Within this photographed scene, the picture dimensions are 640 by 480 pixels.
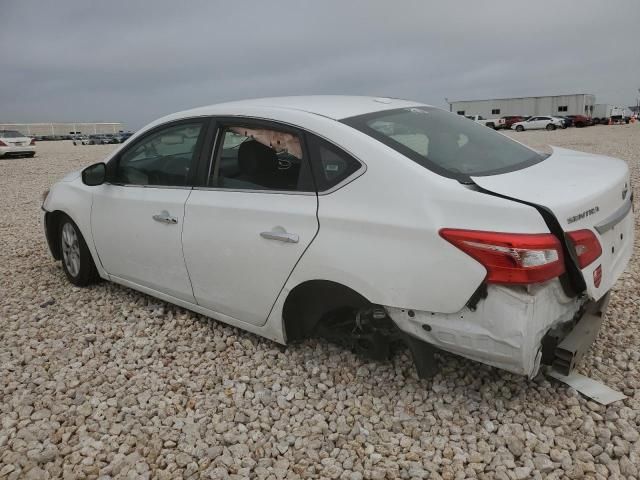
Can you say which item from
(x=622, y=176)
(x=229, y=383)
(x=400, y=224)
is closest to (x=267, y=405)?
(x=229, y=383)

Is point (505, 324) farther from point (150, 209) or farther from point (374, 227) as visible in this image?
point (150, 209)

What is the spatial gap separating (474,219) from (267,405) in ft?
4.81

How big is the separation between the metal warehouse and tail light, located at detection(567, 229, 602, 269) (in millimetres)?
56122

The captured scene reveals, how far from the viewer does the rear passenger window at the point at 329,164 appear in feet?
8.09

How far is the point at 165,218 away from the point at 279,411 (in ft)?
4.75

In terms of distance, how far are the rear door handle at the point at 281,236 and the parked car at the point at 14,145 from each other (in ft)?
73.1

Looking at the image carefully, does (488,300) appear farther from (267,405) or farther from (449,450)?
(267,405)

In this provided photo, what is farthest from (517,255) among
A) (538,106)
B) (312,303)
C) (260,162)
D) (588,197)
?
(538,106)

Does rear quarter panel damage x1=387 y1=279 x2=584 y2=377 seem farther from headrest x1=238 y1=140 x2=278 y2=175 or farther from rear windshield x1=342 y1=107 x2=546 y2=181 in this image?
headrest x1=238 y1=140 x2=278 y2=175

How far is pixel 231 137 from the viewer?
3039 mm

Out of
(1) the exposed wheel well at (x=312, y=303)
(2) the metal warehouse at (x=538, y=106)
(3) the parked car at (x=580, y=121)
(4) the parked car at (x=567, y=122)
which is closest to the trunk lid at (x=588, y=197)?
(1) the exposed wheel well at (x=312, y=303)

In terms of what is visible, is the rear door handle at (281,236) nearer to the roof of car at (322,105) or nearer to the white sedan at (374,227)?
the white sedan at (374,227)

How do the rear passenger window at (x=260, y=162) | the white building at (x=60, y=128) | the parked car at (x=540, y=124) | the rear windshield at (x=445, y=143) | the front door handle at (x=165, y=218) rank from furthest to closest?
1. the white building at (x=60, y=128)
2. the parked car at (x=540, y=124)
3. the front door handle at (x=165, y=218)
4. the rear passenger window at (x=260, y=162)
5. the rear windshield at (x=445, y=143)

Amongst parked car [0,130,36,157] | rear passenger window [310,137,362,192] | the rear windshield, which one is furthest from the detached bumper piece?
parked car [0,130,36,157]
